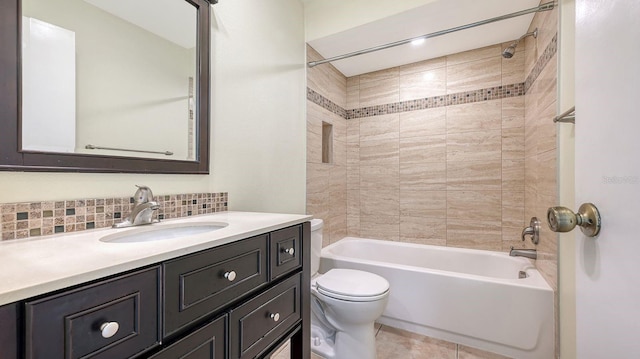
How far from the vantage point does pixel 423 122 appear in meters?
2.62

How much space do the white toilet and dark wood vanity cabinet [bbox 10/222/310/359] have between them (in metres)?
0.39

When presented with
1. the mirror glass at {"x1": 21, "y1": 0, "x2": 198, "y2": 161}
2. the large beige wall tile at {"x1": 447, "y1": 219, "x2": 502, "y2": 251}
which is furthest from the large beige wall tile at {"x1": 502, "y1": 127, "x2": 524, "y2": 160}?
the mirror glass at {"x1": 21, "y1": 0, "x2": 198, "y2": 161}

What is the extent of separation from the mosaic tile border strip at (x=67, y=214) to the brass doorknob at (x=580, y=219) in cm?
131

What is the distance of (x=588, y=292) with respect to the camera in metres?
0.52

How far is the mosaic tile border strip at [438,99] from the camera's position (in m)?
2.17

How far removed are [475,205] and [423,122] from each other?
35.7 inches

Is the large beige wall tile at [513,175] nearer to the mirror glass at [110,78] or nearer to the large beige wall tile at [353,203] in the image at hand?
the large beige wall tile at [353,203]

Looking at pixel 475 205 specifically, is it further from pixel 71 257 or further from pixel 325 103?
pixel 71 257

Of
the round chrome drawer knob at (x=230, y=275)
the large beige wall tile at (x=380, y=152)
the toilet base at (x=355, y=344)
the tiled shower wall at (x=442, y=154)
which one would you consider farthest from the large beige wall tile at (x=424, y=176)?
the round chrome drawer knob at (x=230, y=275)

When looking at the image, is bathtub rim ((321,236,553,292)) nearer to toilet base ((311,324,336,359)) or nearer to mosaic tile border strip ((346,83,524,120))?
toilet base ((311,324,336,359))

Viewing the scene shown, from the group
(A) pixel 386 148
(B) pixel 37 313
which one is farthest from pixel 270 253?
(A) pixel 386 148

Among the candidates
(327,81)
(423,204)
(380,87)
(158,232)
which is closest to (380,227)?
(423,204)

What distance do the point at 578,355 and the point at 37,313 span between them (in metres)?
1.03

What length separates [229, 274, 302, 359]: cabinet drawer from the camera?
83 centimetres
